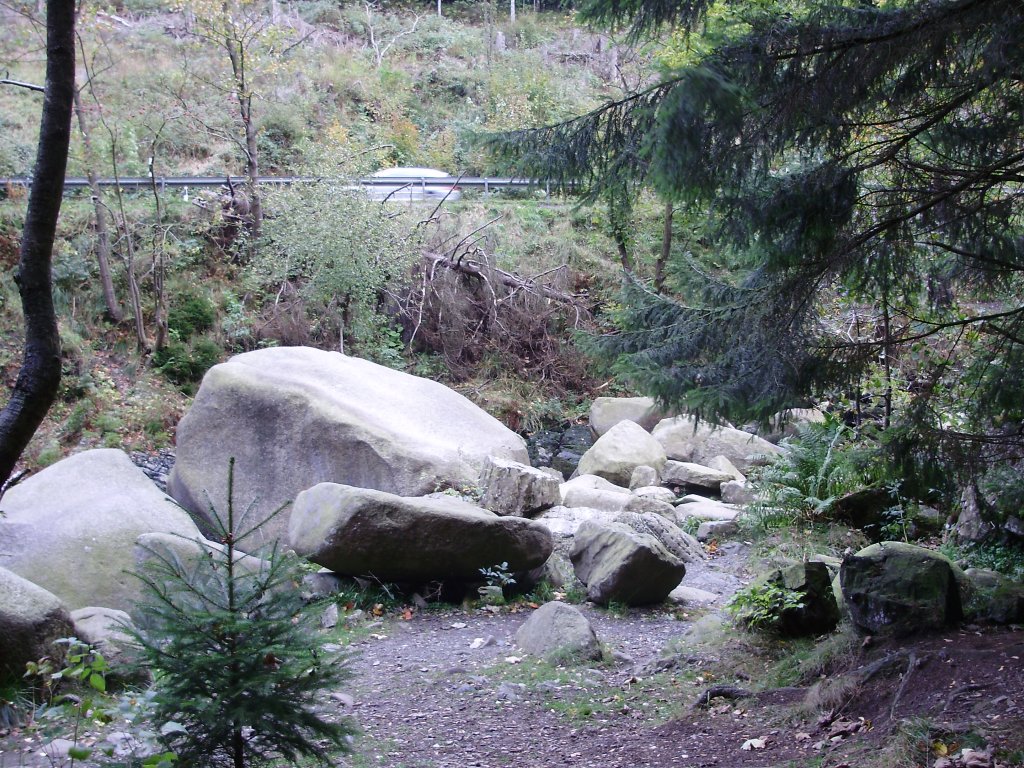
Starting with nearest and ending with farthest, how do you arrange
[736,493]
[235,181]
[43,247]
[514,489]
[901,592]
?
[43,247], [901,592], [514,489], [736,493], [235,181]

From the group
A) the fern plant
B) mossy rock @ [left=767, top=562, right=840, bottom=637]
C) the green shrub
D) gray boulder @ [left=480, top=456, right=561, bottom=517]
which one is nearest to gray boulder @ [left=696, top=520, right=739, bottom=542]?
the fern plant

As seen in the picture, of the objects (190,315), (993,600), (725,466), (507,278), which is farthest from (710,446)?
(190,315)

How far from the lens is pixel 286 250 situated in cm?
1658

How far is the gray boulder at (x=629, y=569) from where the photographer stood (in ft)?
24.2

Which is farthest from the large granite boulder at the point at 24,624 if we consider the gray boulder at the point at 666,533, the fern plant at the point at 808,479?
the fern plant at the point at 808,479

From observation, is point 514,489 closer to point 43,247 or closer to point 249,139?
point 43,247

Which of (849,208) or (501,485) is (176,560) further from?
(501,485)

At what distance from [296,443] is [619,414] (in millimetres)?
8018

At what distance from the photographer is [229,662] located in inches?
118

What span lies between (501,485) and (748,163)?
5865 millimetres

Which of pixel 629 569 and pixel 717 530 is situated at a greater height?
pixel 629 569

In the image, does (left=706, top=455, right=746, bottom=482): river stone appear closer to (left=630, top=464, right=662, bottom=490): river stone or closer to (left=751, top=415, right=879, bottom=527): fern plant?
(left=630, top=464, right=662, bottom=490): river stone

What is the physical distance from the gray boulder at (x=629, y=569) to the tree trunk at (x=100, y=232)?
12492mm

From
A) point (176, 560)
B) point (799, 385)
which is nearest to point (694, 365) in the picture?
point (799, 385)
